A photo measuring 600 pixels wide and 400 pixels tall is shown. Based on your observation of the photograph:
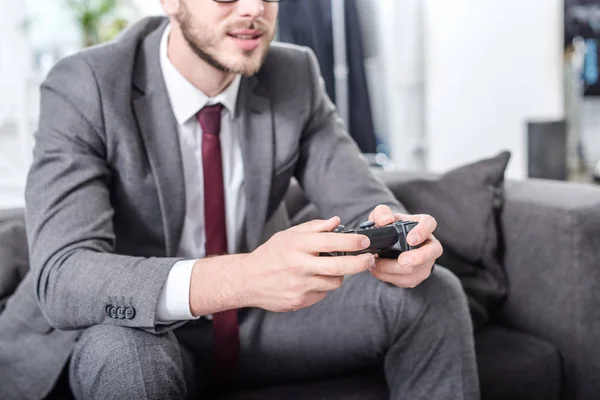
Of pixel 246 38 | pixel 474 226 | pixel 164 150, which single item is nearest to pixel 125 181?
pixel 164 150

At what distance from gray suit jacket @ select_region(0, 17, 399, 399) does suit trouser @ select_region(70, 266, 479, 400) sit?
0.06m

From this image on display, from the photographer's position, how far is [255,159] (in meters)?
1.29

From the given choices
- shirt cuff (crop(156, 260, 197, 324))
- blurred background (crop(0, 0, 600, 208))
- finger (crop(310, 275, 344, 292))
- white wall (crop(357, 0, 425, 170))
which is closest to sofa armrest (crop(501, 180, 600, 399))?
finger (crop(310, 275, 344, 292))

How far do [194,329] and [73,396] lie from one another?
0.22 metres

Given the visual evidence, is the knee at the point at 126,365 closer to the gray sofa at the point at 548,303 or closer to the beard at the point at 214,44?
the gray sofa at the point at 548,303

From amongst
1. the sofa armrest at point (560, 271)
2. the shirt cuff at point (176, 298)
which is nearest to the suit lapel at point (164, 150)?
the shirt cuff at point (176, 298)

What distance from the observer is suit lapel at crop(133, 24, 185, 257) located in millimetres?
1196

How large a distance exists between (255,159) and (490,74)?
2630 millimetres

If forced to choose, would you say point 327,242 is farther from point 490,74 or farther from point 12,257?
point 490,74

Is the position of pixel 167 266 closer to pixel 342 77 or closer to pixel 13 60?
pixel 342 77

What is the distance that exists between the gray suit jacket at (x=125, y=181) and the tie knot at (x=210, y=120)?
0.05 meters

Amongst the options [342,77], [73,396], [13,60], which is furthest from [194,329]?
[13,60]

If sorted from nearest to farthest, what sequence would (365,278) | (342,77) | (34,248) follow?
(34,248) < (365,278) < (342,77)

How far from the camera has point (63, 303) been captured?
101 cm
